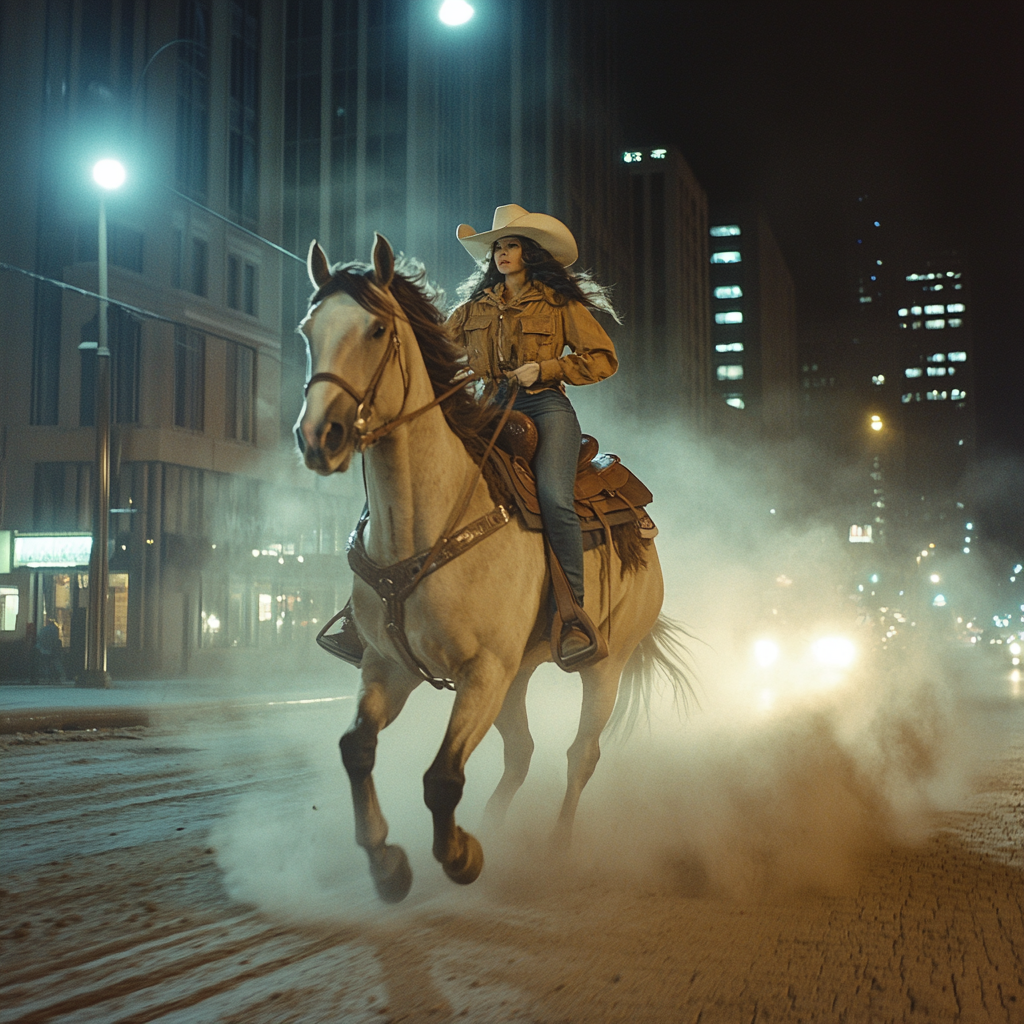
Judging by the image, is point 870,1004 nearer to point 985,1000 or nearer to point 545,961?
point 985,1000

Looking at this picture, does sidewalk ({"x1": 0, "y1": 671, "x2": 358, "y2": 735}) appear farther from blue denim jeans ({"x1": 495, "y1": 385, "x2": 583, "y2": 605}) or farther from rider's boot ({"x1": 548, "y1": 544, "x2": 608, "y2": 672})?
rider's boot ({"x1": 548, "y1": 544, "x2": 608, "y2": 672})

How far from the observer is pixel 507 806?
6.21m

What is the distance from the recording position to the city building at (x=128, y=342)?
32.9m

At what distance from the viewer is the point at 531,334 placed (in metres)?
6.12

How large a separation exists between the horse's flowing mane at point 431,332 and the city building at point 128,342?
27481 mm

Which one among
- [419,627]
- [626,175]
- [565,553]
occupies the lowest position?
[419,627]

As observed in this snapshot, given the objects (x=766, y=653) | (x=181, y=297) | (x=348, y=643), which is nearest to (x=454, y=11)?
(x=348, y=643)

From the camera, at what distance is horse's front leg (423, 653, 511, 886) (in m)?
4.63

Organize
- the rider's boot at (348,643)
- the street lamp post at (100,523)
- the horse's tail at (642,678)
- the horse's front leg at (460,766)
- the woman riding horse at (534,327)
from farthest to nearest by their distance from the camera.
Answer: the street lamp post at (100,523) → the horse's tail at (642,678) → the woman riding horse at (534,327) → the rider's boot at (348,643) → the horse's front leg at (460,766)

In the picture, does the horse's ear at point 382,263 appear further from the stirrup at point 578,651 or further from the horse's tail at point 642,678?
the horse's tail at point 642,678

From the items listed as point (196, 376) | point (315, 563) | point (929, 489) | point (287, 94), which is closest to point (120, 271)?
point (196, 376)

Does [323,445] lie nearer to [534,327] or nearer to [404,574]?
[404,574]

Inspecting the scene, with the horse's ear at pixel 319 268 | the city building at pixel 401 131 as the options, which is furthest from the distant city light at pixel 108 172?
the city building at pixel 401 131

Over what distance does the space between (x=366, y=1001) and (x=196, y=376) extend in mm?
34266
